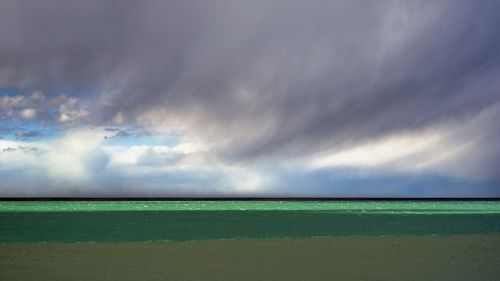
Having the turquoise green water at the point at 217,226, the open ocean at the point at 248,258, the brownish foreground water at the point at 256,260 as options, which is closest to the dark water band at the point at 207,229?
the turquoise green water at the point at 217,226

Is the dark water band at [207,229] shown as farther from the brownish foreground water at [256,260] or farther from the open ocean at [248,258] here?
the brownish foreground water at [256,260]

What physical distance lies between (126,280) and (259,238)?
475 inches

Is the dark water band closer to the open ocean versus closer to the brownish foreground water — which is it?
the open ocean

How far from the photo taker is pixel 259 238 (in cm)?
2558

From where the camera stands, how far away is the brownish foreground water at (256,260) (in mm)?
14680

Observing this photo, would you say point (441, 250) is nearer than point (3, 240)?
Yes

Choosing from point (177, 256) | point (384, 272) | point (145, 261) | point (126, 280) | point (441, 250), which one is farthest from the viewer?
point (441, 250)

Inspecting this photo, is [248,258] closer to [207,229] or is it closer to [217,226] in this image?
[207,229]

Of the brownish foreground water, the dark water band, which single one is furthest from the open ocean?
the dark water band

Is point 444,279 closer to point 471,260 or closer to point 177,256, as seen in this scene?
point 471,260

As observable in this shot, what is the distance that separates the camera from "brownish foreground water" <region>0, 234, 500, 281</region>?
14.7 m

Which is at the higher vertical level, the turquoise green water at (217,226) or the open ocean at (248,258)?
the turquoise green water at (217,226)

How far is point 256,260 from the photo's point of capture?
17.4 meters

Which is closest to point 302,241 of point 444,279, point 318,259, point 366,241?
point 366,241
